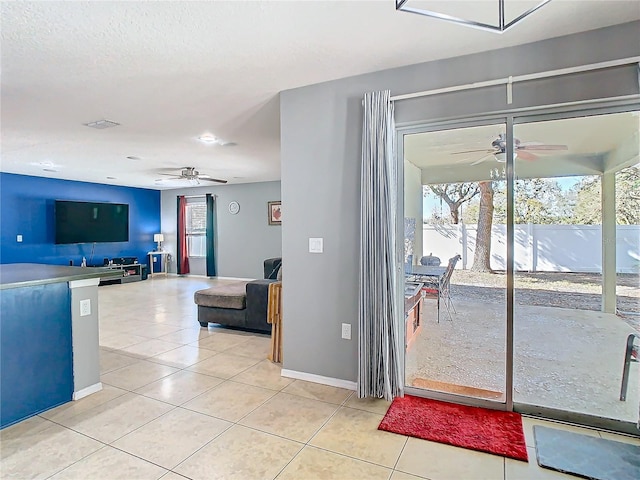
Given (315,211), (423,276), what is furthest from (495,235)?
(315,211)

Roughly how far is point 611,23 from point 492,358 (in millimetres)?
2325

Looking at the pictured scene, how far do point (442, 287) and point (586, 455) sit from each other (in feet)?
4.36

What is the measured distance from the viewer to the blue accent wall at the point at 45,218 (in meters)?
7.54

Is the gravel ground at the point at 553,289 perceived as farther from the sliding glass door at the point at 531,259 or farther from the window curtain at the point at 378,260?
the window curtain at the point at 378,260

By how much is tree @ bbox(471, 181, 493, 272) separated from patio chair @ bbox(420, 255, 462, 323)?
0.18 meters

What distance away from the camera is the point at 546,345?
2.74 metres

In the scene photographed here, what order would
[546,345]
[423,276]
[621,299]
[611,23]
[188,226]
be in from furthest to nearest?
[188,226] < [423,276] < [546,345] < [621,299] < [611,23]

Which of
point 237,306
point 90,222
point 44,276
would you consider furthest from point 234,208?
point 44,276

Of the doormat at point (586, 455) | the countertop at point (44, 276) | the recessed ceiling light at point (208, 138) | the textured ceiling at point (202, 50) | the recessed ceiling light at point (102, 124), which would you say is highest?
the recessed ceiling light at point (208, 138)

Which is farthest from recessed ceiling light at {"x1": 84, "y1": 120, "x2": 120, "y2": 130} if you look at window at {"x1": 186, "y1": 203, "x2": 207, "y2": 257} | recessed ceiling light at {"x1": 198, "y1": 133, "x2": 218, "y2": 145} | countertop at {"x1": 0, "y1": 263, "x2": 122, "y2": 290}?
window at {"x1": 186, "y1": 203, "x2": 207, "y2": 257}

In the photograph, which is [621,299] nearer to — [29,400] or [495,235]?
[495,235]

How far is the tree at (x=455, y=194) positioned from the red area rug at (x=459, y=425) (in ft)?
4.52

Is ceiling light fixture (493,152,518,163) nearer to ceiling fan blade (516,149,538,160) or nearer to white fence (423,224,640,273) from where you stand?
ceiling fan blade (516,149,538,160)

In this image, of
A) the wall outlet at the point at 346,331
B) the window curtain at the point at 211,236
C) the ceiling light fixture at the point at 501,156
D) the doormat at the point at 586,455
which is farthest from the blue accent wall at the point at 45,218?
the doormat at the point at 586,455
